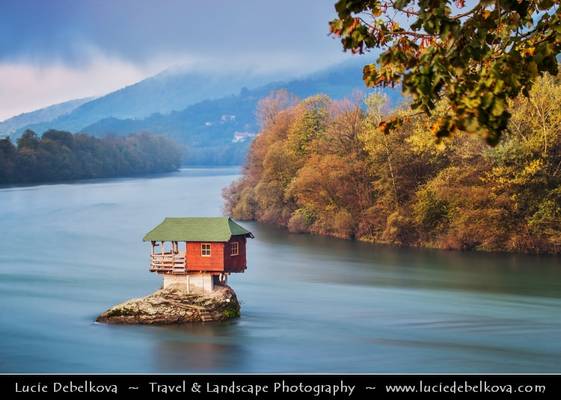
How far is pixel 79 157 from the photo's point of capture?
10988 cm

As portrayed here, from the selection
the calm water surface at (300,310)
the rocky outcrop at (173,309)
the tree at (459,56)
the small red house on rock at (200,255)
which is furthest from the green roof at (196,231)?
the tree at (459,56)

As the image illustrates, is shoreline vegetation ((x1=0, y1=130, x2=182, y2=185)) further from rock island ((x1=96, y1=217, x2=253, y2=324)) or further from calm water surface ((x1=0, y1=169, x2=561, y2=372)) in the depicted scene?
rock island ((x1=96, y1=217, x2=253, y2=324))

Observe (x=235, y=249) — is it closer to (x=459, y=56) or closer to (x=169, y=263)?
(x=169, y=263)

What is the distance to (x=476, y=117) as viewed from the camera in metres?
8.36

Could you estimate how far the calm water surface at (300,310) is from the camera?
2325 cm

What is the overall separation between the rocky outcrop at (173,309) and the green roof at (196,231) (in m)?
1.58

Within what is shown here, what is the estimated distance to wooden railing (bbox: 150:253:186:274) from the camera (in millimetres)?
26484

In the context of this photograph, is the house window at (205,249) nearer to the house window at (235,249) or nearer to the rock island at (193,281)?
the rock island at (193,281)

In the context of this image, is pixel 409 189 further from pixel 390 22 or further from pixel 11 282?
pixel 390 22

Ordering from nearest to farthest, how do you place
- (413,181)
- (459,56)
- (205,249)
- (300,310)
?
(459,56) → (205,249) → (300,310) → (413,181)

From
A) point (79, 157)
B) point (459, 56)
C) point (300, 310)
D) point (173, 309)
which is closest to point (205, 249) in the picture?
point (173, 309)

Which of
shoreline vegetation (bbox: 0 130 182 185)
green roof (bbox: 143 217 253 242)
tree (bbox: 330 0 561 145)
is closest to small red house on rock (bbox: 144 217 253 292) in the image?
green roof (bbox: 143 217 253 242)

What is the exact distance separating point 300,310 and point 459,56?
2097 cm
